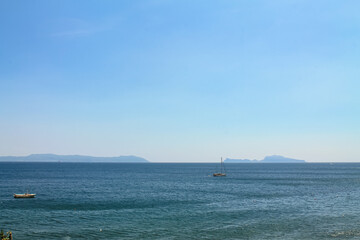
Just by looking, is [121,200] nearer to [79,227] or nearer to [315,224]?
[79,227]

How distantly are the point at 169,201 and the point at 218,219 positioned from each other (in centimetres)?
2354

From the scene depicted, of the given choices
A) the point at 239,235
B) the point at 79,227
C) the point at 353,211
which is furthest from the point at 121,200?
the point at 353,211

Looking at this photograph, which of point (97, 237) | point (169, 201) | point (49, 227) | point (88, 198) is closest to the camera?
point (97, 237)

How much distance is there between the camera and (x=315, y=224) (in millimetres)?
50125

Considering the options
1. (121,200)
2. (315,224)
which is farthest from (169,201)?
(315,224)

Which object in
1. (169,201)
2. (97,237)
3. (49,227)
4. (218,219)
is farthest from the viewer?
(169,201)

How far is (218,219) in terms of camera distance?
177ft

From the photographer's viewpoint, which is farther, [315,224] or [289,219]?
[289,219]

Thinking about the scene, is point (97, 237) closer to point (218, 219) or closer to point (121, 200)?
point (218, 219)

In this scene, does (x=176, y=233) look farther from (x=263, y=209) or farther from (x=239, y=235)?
(x=263, y=209)

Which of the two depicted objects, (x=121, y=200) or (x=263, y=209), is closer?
(x=263, y=209)

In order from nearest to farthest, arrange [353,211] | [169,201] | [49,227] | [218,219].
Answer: [49,227] < [218,219] < [353,211] < [169,201]

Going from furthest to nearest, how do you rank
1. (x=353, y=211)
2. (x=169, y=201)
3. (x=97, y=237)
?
(x=169, y=201), (x=353, y=211), (x=97, y=237)

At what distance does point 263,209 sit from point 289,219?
1060cm
